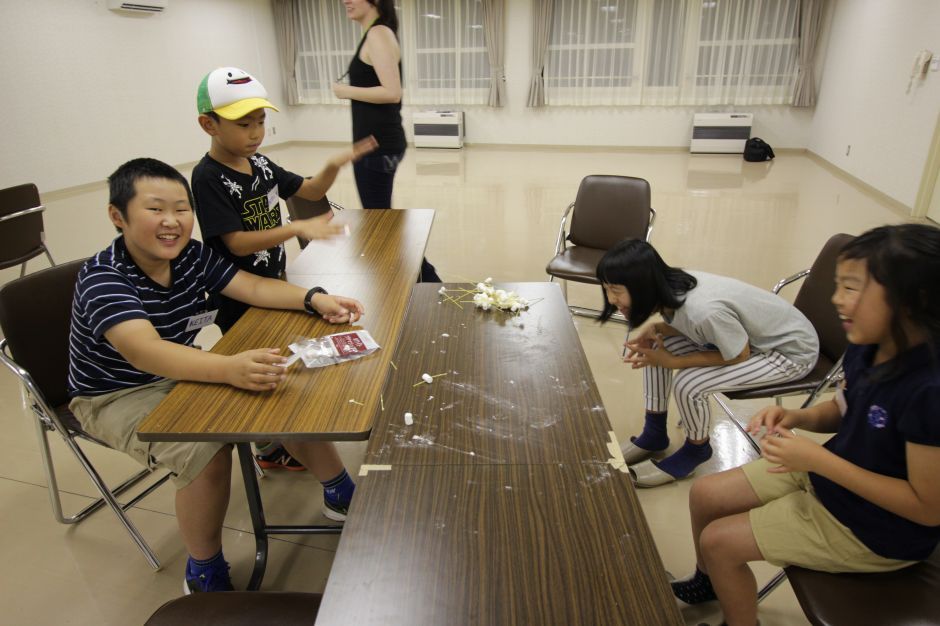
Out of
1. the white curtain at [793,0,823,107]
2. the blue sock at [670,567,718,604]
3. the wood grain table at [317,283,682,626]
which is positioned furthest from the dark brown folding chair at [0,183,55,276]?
the white curtain at [793,0,823,107]

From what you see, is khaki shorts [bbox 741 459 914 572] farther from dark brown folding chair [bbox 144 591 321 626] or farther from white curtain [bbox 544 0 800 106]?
white curtain [bbox 544 0 800 106]

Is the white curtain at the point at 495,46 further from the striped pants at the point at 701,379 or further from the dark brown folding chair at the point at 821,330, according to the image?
the striped pants at the point at 701,379

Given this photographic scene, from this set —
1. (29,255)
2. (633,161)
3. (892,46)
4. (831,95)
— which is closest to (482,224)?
(29,255)

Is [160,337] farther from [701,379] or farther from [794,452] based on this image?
[701,379]

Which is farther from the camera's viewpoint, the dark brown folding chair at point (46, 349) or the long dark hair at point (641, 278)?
the long dark hair at point (641, 278)

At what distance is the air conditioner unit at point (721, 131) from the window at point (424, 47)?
354 cm

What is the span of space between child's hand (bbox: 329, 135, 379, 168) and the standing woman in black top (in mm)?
90

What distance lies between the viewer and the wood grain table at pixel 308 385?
1.17 metres

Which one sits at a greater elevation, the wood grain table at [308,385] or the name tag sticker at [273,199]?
the name tag sticker at [273,199]

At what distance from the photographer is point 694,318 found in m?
1.76

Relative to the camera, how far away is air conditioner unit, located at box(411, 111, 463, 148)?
9297 millimetres

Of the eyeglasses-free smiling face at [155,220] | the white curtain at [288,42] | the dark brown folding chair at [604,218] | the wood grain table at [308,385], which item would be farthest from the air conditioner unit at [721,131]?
the eyeglasses-free smiling face at [155,220]

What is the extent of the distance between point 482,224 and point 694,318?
378 centimetres

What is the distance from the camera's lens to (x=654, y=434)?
215 centimetres
